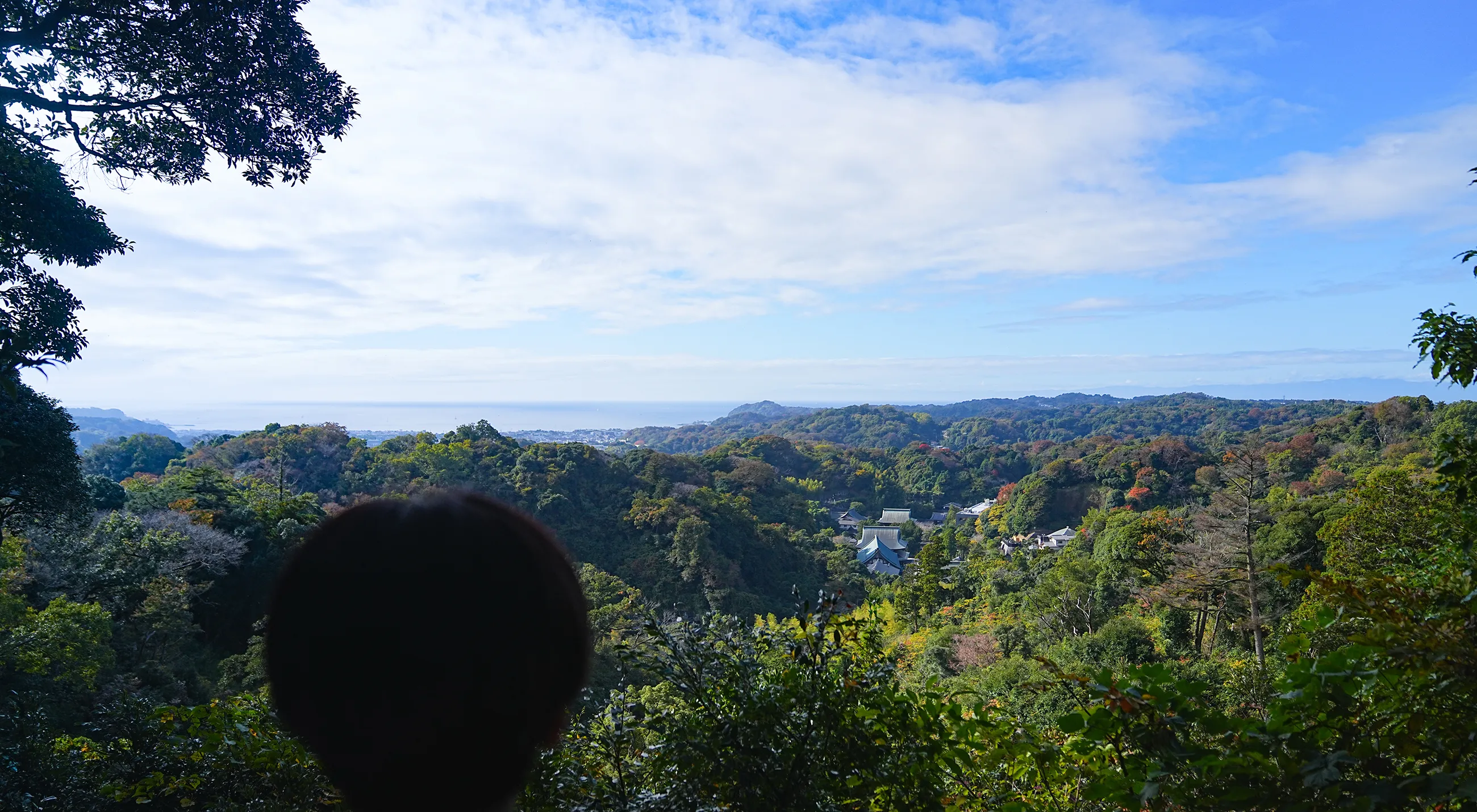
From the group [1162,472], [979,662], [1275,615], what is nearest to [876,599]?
[979,662]

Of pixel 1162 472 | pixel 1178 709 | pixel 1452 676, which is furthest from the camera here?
pixel 1162 472

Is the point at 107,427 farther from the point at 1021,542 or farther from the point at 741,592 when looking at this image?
the point at 1021,542

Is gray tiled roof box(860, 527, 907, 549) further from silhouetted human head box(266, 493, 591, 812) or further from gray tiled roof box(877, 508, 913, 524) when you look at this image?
silhouetted human head box(266, 493, 591, 812)

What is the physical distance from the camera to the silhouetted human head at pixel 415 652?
840 mm

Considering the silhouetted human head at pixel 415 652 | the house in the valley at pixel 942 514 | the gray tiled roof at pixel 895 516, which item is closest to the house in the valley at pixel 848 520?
the gray tiled roof at pixel 895 516

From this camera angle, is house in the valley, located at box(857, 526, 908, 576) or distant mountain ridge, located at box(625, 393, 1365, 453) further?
distant mountain ridge, located at box(625, 393, 1365, 453)

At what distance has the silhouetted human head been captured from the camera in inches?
33.1

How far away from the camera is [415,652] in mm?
837

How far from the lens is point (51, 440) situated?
17.5 ft

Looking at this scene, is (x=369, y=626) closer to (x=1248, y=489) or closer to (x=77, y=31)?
(x=77, y=31)

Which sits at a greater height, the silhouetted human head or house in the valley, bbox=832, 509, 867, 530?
the silhouetted human head

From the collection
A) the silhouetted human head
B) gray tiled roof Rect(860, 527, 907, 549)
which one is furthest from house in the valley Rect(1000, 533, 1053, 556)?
the silhouetted human head

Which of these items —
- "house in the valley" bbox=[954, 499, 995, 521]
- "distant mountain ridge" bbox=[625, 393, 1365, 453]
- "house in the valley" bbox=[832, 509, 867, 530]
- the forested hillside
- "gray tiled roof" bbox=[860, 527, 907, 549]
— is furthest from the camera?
"distant mountain ridge" bbox=[625, 393, 1365, 453]

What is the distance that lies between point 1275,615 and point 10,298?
1708cm
